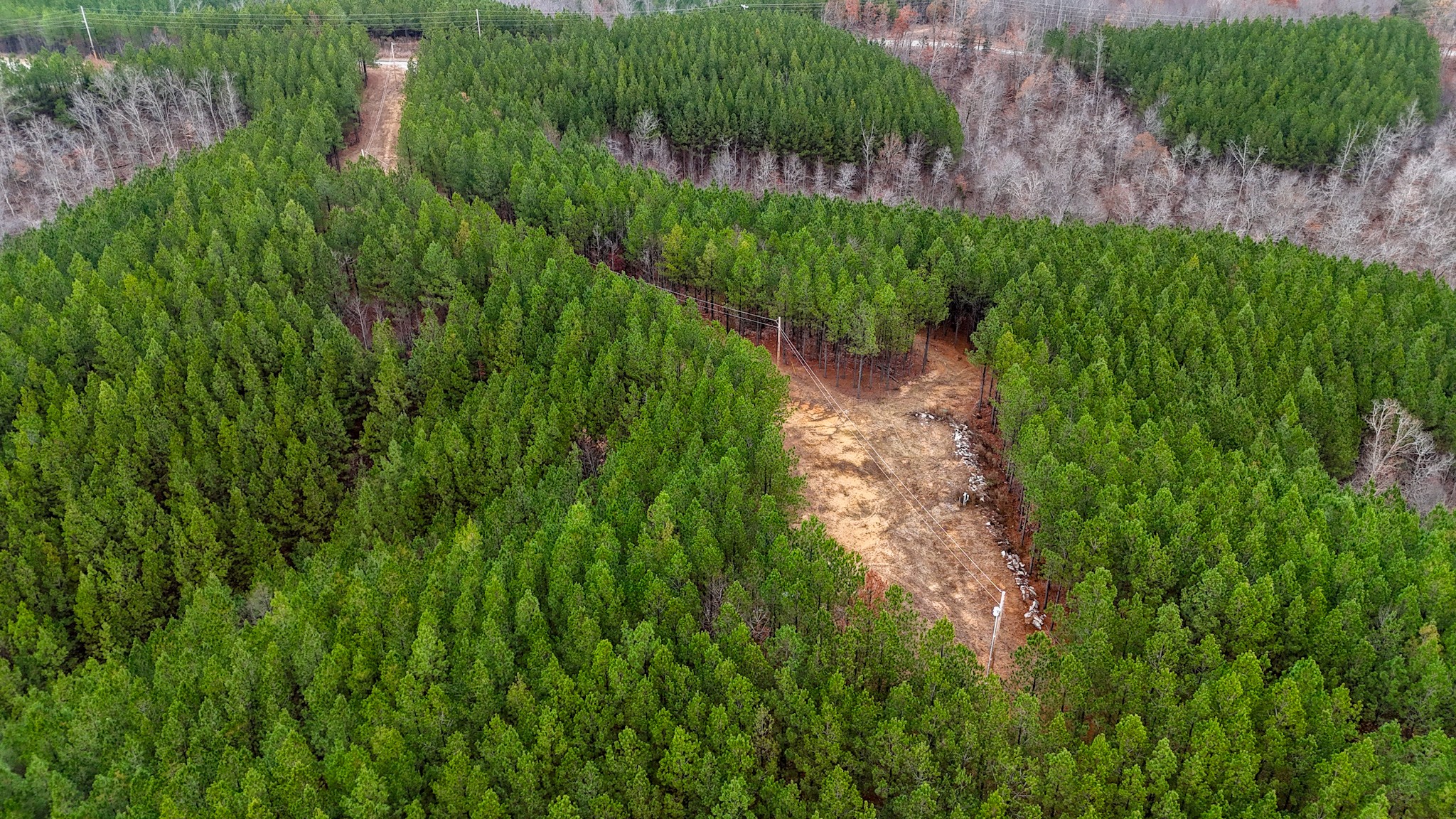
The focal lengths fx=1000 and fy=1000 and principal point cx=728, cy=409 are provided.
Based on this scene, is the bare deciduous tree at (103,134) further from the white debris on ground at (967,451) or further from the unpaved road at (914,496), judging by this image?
the white debris on ground at (967,451)

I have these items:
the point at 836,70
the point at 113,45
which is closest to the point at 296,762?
the point at 836,70

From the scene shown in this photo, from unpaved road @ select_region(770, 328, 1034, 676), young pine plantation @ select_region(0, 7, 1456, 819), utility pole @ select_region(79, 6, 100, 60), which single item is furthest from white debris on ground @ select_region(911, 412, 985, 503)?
utility pole @ select_region(79, 6, 100, 60)

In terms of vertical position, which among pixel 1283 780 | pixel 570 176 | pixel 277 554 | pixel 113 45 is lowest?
pixel 277 554

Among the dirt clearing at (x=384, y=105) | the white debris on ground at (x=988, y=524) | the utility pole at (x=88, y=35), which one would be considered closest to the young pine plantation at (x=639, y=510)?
the white debris on ground at (x=988, y=524)

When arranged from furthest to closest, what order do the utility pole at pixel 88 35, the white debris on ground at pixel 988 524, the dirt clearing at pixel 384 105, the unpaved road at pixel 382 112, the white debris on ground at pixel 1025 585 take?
the utility pole at pixel 88 35, the dirt clearing at pixel 384 105, the unpaved road at pixel 382 112, the white debris on ground at pixel 988 524, the white debris on ground at pixel 1025 585

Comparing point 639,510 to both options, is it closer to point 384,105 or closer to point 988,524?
point 988,524

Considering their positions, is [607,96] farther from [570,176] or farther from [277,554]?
[277,554]
